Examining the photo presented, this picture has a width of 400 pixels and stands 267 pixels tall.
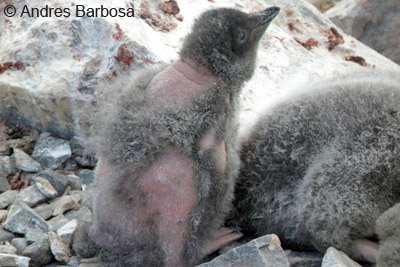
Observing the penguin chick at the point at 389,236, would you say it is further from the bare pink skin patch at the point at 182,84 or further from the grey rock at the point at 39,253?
the grey rock at the point at 39,253

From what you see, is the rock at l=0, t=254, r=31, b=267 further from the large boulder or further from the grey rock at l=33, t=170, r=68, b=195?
the large boulder

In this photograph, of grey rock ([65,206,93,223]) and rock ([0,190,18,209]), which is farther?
rock ([0,190,18,209])

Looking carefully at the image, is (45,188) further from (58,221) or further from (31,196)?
(58,221)

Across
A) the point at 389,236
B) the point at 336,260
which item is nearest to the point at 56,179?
the point at 336,260

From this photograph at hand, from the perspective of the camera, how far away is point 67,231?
300 centimetres

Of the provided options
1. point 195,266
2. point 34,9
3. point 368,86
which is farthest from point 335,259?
point 34,9

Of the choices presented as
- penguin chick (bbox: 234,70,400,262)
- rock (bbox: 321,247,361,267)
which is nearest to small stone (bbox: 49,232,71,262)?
penguin chick (bbox: 234,70,400,262)

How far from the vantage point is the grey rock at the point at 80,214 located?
3.13 meters

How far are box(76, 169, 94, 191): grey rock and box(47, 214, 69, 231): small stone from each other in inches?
13.3

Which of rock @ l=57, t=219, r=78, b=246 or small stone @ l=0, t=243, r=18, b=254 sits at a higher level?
rock @ l=57, t=219, r=78, b=246

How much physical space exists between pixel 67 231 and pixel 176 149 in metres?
0.87

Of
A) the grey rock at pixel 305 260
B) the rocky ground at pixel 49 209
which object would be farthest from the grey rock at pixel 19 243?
the grey rock at pixel 305 260

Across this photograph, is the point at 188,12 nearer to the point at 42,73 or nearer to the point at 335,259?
the point at 42,73

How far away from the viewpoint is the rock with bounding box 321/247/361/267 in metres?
2.46
